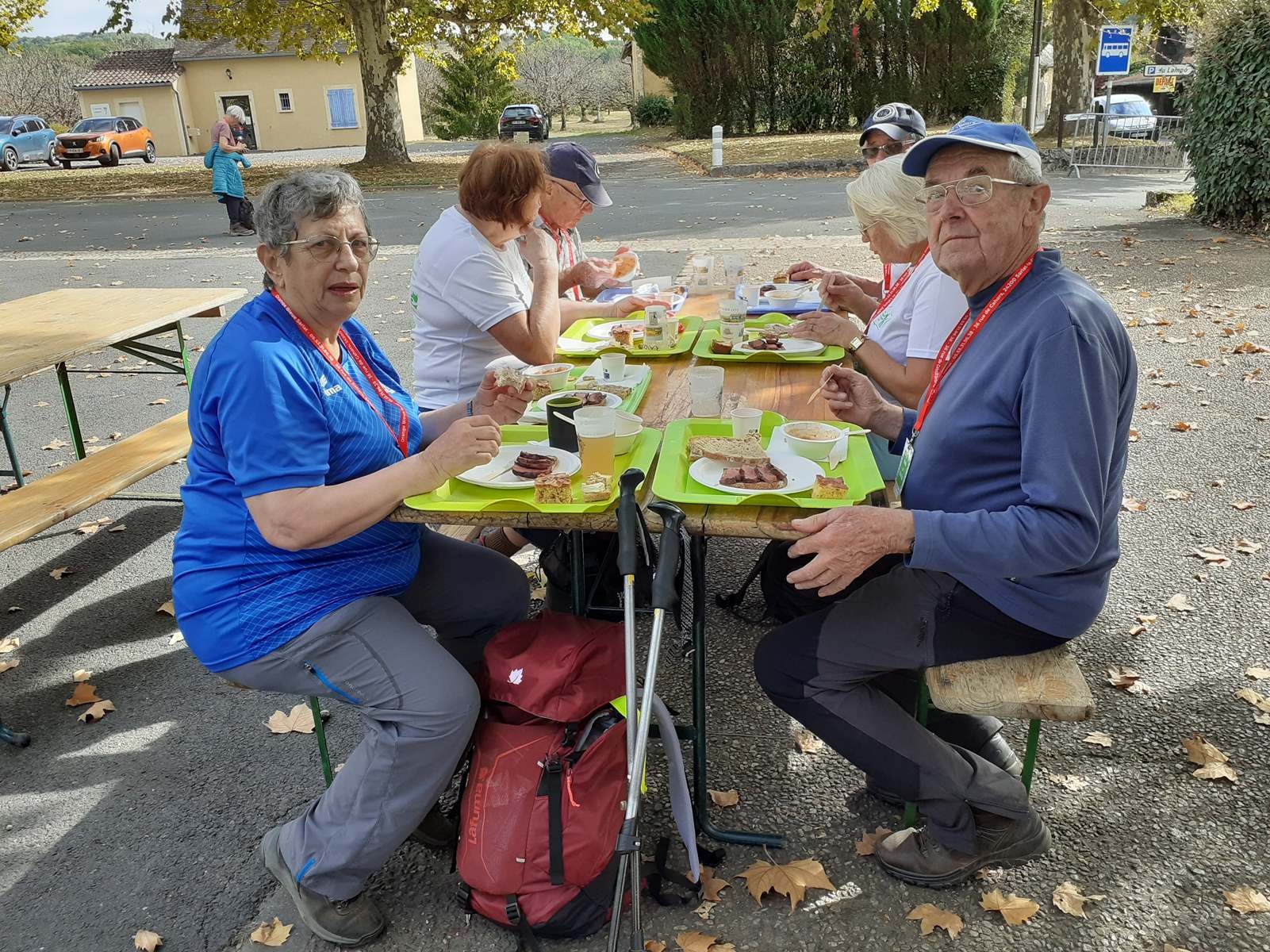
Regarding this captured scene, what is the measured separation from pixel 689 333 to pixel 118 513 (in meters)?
3.43

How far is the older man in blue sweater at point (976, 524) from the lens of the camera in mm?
2104

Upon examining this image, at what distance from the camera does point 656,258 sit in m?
11.6

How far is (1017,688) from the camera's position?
233cm

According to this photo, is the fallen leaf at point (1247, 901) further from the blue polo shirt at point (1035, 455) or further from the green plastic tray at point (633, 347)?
the green plastic tray at point (633, 347)

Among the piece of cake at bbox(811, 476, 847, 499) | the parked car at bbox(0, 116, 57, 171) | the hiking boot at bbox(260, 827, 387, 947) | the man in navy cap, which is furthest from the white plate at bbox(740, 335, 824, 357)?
the parked car at bbox(0, 116, 57, 171)

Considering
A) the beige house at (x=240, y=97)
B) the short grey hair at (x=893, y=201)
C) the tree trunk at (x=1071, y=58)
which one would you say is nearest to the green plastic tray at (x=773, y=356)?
the short grey hair at (x=893, y=201)

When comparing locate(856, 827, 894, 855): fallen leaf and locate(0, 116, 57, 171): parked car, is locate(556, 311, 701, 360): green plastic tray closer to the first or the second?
locate(856, 827, 894, 855): fallen leaf

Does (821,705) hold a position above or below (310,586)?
below

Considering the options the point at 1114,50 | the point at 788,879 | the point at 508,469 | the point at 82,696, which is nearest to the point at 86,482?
the point at 82,696

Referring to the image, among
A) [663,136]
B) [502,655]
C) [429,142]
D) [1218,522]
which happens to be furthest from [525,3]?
[502,655]

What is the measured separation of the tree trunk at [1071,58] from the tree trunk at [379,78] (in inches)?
613

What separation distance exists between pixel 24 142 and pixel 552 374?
36.5m

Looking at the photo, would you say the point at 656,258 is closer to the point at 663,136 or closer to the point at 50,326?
the point at 50,326

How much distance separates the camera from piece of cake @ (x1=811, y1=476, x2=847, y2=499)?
237 centimetres
